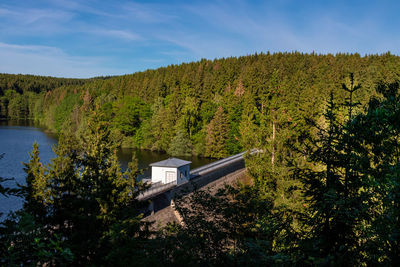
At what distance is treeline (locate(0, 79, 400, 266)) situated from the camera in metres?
4.72

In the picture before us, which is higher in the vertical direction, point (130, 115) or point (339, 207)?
point (130, 115)

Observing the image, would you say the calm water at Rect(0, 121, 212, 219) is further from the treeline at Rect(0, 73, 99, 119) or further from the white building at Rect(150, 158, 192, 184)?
the treeline at Rect(0, 73, 99, 119)

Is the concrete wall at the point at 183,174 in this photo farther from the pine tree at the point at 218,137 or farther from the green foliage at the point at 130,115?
the green foliage at the point at 130,115

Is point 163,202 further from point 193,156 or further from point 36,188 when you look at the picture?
point 193,156

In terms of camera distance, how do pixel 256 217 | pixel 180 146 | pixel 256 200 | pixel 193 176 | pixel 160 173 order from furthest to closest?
pixel 180 146 < pixel 193 176 < pixel 160 173 < pixel 256 217 < pixel 256 200

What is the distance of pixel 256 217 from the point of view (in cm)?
813

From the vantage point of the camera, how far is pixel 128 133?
6028 cm

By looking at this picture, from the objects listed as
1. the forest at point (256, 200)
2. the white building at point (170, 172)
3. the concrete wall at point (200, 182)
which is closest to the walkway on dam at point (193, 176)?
the concrete wall at point (200, 182)

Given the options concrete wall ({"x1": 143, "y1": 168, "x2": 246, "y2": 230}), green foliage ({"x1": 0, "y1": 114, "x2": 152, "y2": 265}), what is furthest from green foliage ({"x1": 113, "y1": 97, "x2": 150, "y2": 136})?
green foliage ({"x1": 0, "y1": 114, "x2": 152, "y2": 265})

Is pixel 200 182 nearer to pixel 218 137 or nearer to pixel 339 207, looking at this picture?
pixel 218 137

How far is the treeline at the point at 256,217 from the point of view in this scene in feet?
15.5

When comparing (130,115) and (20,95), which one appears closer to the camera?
(130,115)

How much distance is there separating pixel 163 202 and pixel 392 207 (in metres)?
19.1

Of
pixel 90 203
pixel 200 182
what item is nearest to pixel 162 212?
pixel 200 182
